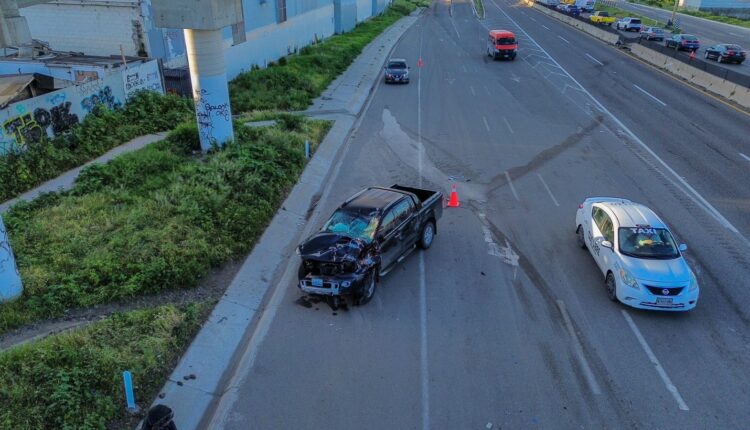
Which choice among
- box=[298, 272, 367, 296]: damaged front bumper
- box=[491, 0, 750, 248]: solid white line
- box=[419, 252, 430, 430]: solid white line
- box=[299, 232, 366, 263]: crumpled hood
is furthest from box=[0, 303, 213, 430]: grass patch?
box=[491, 0, 750, 248]: solid white line

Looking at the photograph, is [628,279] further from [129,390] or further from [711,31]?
[711,31]

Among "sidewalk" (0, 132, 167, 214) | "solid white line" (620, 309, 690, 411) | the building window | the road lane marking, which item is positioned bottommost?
"solid white line" (620, 309, 690, 411)

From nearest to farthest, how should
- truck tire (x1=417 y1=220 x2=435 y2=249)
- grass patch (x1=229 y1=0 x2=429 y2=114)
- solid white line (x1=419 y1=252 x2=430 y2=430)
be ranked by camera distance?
1. solid white line (x1=419 y1=252 x2=430 y2=430)
2. truck tire (x1=417 y1=220 x2=435 y2=249)
3. grass patch (x1=229 y1=0 x2=429 y2=114)

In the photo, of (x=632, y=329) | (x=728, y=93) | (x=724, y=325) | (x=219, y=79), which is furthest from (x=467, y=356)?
(x=728, y=93)

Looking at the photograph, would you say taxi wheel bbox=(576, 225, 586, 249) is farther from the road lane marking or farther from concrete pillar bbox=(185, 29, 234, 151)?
concrete pillar bbox=(185, 29, 234, 151)

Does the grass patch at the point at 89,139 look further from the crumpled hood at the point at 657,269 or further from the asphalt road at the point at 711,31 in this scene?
the asphalt road at the point at 711,31

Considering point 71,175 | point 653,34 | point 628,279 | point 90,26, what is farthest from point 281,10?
point 653,34
